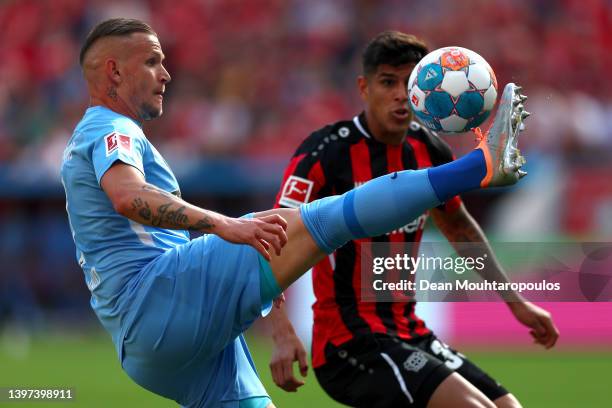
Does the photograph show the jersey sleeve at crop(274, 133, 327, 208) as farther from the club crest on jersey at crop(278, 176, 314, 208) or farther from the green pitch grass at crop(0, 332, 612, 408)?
the green pitch grass at crop(0, 332, 612, 408)

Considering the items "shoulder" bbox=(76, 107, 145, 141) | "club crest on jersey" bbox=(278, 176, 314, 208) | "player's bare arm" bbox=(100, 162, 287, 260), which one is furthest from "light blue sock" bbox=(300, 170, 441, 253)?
"club crest on jersey" bbox=(278, 176, 314, 208)

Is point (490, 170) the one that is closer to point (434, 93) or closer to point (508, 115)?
point (508, 115)

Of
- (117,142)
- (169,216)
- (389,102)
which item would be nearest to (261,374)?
(389,102)

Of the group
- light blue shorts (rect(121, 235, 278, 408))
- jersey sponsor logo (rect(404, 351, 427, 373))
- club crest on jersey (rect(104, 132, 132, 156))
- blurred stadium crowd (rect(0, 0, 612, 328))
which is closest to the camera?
club crest on jersey (rect(104, 132, 132, 156))

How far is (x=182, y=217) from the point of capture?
15.1ft

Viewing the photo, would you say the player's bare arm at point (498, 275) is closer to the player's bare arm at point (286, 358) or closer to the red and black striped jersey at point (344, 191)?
the red and black striped jersey at point (344, 191)

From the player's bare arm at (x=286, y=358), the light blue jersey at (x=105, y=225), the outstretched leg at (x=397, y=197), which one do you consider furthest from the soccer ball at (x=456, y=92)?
the light blue jersey at (x=105, y=225)

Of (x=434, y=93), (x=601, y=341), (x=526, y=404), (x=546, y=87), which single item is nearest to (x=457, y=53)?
(x=434, y=93)

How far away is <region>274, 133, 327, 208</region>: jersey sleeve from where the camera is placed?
600 centimetres

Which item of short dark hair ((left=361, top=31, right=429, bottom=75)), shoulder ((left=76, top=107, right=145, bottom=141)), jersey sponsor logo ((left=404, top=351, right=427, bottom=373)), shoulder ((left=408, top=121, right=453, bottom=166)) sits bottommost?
jersey sponsor logo ((left=404, top=351, right=427, bottom=373))

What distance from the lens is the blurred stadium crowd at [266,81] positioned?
16.0m

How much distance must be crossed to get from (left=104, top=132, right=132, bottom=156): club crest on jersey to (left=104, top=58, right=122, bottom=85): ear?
50 cm

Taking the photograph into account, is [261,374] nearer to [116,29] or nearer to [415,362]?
[415,362]

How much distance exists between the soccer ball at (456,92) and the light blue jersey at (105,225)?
1439 millimetres
